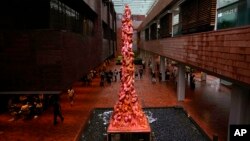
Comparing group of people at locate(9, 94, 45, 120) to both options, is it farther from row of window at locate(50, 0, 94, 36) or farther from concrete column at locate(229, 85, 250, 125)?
concrete column at locate(229, 85, 250, 125)

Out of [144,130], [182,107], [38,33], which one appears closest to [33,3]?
[38,33]

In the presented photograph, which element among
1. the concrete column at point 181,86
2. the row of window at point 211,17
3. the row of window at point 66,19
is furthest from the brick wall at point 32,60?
the concrete column at point 181,86

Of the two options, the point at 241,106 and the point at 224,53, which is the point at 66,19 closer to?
the point at 241,106

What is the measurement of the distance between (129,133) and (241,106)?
5.58 metres

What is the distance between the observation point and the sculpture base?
16.9 meters

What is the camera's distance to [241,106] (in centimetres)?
1485

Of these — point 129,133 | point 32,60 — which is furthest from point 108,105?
point 32,60

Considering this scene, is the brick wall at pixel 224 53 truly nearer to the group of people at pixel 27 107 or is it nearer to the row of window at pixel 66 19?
the row of window at pixel 66 19

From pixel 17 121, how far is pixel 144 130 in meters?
9.21

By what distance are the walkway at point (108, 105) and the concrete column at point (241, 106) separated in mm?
2421

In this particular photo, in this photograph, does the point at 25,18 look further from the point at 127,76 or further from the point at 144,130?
the point at 144,130

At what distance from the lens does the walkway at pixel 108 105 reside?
18.6 meters

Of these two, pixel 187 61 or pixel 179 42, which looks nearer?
pixel 187 61

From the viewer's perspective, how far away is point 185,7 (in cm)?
2320
